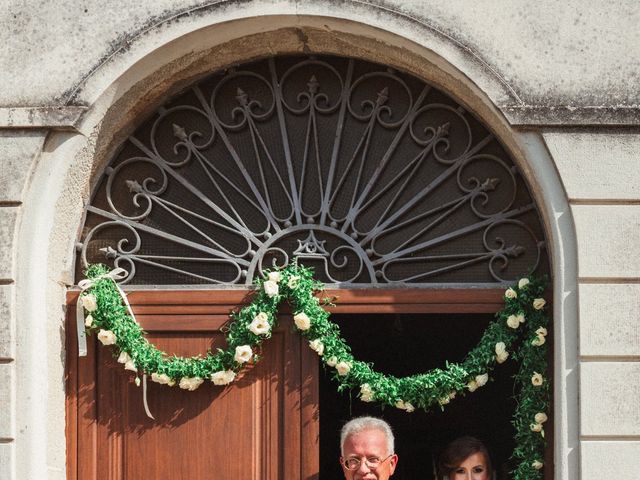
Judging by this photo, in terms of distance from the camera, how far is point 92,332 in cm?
650

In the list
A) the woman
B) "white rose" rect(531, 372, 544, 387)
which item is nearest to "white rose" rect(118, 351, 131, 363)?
the woman

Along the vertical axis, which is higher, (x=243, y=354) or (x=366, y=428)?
(x=243, y=354)

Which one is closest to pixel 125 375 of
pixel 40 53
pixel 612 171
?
pixel 40 53

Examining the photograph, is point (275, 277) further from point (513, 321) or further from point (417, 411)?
point (417, 411)

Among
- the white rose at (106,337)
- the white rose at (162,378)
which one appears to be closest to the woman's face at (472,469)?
the white rose at (162,378)

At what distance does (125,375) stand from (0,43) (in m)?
1.79

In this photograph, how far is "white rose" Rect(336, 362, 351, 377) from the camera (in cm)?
638

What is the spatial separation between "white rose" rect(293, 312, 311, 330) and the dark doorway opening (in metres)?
2.86

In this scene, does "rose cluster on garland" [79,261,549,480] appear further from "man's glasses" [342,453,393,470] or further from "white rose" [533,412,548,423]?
"man's glasses" [342,453,393,470]

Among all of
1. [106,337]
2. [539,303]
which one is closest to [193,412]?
[106,337]

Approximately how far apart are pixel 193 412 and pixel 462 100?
6.89 ft

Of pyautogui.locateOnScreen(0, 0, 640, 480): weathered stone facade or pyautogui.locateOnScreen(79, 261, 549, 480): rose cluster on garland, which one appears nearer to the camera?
pyautogui.locateOnScreen(0, 0, 640, 480): weathered stone facade

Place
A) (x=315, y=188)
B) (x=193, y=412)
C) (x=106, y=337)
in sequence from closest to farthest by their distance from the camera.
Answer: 1. (x=106, y=337)
2. (x=193, y=412)
3. (x=315, y=188)

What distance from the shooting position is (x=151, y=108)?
6.70 metres
